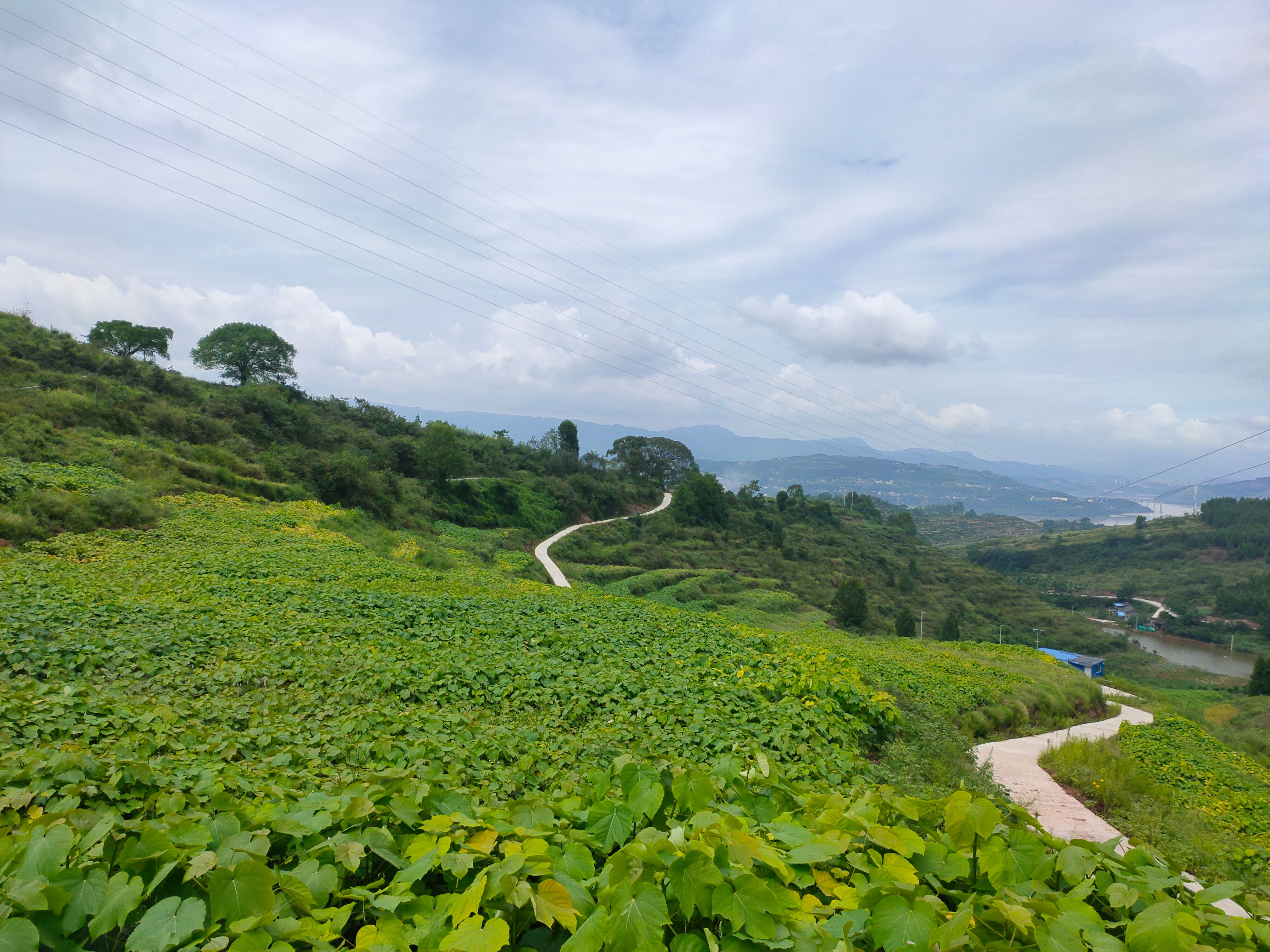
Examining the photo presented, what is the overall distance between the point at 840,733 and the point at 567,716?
3109 millimetres

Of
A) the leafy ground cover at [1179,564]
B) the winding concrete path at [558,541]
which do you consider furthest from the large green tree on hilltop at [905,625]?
the leafy ground cover at [1179,564]

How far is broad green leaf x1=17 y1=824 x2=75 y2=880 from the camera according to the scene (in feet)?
6.05

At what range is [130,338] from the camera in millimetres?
45875

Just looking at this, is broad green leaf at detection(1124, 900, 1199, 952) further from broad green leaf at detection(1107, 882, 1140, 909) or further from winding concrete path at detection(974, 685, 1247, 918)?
winding concrete path at detection(974, 685, 1247, 918)

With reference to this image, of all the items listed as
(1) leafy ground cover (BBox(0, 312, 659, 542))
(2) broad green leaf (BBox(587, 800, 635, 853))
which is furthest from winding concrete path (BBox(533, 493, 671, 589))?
(2) broad green leaf (BBox(587, 800, 635, 853))

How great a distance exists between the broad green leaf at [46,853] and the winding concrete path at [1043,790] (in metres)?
6.99

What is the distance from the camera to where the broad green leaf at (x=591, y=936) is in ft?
5.48

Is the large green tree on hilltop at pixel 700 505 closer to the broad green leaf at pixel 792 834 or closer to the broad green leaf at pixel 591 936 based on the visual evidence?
the broad green leaf at pixel 792 834

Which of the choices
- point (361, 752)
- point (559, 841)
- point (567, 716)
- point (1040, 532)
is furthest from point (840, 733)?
point (1040, 532)

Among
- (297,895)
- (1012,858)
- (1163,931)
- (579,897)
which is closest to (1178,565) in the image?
(1012,858)

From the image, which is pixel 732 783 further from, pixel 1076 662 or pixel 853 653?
pixel 1076 662

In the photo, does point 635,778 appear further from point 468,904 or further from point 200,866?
point 200,866

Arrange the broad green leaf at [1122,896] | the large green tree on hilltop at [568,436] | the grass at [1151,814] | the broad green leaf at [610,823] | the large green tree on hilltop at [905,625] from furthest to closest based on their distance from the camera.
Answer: the large green tree on hilltop at [568,436], the large green tree on hilltop at [905,625], the grass at [1151,814], the broad green leaf at [610,823], the broad green leaf at [1122,896]

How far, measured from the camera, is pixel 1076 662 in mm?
48656
